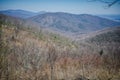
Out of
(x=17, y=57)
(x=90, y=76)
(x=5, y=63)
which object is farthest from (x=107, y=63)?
(x=5, y=63)

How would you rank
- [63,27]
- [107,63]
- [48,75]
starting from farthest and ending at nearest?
[63,27]
[107,63]
[48,75]

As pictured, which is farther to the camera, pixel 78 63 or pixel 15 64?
pixel 78 63

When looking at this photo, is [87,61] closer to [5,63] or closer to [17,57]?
[17,57]

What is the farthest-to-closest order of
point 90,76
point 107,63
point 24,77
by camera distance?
point 107,63, point 90,76, point 24,77

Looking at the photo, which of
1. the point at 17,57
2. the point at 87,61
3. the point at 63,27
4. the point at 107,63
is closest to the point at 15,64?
the point at 17,57

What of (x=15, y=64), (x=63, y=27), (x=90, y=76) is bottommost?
(x=63, y=27)

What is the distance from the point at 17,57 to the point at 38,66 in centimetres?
69

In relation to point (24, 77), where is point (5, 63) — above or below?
above

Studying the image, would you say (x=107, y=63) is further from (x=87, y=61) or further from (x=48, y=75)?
(x=48, y=75)

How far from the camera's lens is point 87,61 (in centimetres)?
588

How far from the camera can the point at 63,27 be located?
170 m

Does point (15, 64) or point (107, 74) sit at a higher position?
point (15, 64)

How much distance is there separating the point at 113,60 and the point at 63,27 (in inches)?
6458

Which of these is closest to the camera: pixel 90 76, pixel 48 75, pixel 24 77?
pixel 24 77
